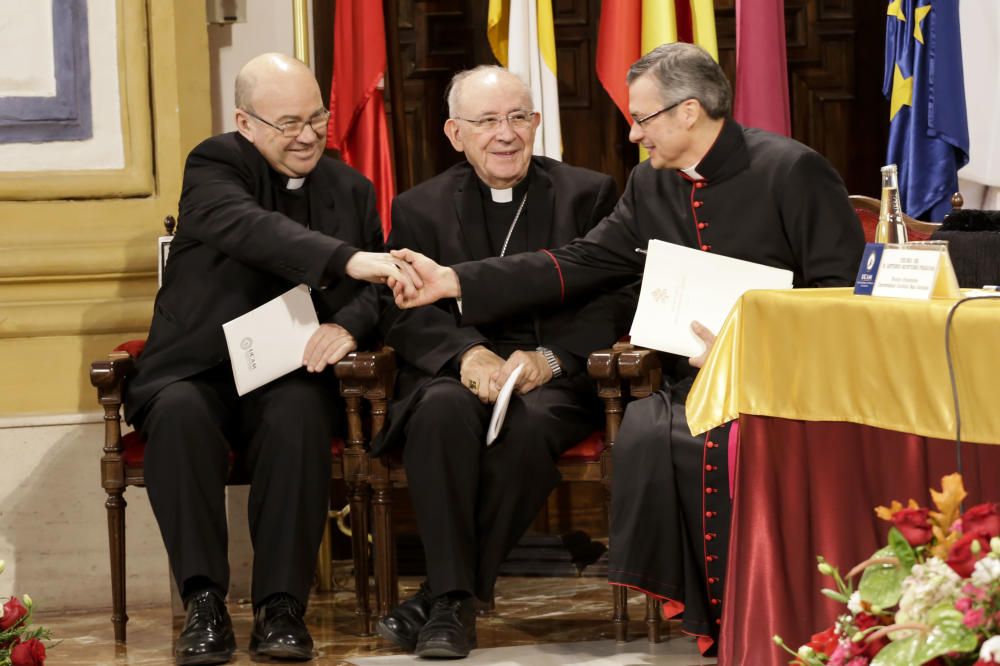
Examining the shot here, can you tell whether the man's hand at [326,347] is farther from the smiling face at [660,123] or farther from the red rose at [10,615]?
the red rose at [10,615]

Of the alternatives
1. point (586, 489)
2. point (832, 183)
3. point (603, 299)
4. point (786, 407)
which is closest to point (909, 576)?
point (786, 407)

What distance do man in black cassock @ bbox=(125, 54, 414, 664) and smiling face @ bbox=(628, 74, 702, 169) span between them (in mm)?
763

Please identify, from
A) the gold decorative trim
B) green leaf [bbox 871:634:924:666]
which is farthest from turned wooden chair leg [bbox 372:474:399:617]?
green leaf [bbox 871:634:924:666]

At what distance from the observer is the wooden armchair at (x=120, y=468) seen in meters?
4.04

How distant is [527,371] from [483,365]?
12 cm

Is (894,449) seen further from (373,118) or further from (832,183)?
(373,118)

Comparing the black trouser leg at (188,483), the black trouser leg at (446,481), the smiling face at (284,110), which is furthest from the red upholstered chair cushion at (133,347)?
the black trouser leg at (446,481)

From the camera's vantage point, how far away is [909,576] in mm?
2096

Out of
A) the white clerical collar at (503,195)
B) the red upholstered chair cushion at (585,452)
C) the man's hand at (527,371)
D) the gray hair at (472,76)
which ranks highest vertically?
the gray hair at (472,76)

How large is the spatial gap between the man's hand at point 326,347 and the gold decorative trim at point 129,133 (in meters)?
1.05

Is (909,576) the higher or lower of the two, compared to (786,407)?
lower

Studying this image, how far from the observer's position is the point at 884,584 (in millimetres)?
2148

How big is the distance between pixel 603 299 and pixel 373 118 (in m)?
1.23

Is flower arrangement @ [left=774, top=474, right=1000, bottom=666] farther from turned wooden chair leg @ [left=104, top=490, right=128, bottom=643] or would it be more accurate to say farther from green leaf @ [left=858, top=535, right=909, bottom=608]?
turned wooden chair leg @ [left=104, top=490, right=128, bottom=643]
